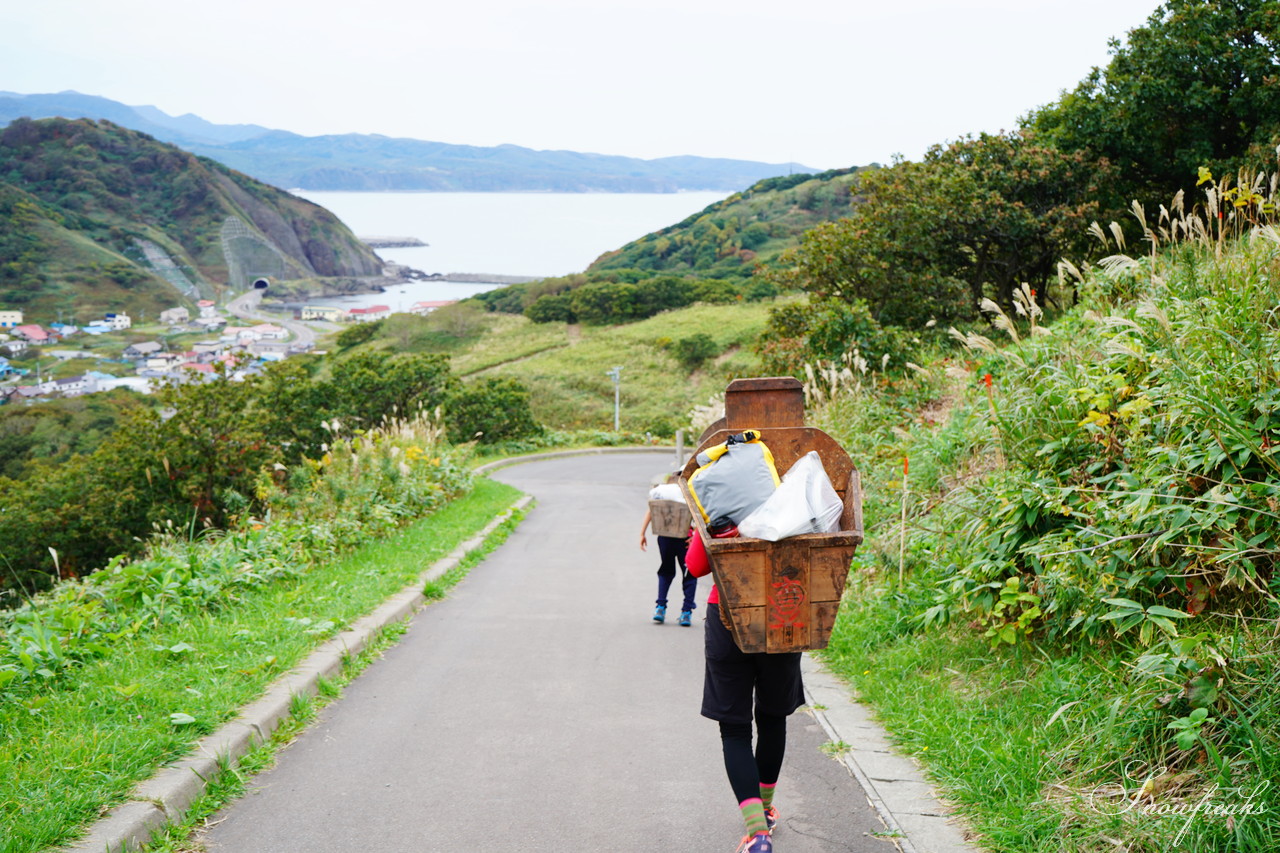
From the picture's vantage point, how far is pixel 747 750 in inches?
128

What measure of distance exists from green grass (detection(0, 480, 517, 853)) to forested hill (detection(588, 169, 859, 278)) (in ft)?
252

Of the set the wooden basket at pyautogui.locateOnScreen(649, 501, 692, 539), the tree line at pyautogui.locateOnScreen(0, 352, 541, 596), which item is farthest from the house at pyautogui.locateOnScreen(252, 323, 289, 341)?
the wooden basket at pyautogui.locateOnScreen(649, 501, 692, 539)

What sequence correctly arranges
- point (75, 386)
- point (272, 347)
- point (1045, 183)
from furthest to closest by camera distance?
point (272, 347), point (75, 386), point (1045, 183)

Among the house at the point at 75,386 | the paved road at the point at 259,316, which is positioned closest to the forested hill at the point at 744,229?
the paved road at the point at 259,316

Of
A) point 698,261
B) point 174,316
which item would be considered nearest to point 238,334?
point 174,316

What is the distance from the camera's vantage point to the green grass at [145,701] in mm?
3533

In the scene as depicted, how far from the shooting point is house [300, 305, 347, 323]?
10275 cm

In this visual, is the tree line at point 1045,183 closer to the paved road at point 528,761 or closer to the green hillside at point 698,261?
the paved road at point 528,761

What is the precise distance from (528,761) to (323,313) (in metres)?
108

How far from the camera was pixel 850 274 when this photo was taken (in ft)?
Result: 66.2

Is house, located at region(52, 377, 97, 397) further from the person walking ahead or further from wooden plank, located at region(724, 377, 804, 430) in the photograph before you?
wooden plank, located at region(724, 377, 804, 430)

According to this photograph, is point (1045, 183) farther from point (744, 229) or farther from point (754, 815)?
point (744, 229)

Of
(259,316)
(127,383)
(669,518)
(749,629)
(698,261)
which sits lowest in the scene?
(127,383)

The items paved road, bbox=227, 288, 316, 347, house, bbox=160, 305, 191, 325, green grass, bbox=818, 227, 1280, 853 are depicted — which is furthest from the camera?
paved road, bbox=227, 288, 316, 347
